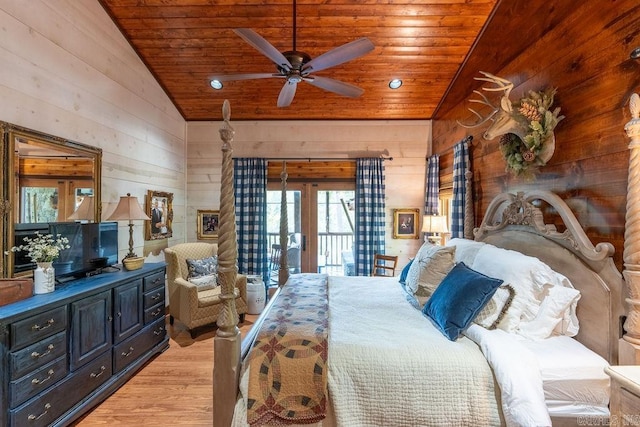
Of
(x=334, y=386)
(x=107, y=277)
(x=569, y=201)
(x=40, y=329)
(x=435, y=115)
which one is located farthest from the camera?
(x=435, y=115)

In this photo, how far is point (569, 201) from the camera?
6.63 feet

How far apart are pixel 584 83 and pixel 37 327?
3.75m

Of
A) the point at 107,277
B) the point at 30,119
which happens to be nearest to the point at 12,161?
the point at 30,119

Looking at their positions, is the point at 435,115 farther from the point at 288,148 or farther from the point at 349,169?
the point at 288,148

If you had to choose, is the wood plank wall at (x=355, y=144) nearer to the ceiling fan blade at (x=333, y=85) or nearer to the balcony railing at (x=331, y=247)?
the balcony railing at (x=331, y=247)

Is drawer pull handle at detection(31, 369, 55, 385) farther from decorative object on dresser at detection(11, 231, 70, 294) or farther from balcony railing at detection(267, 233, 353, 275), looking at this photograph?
balcony railing at detection(267, 233, 353, 275)

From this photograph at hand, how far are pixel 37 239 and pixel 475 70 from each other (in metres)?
4.42

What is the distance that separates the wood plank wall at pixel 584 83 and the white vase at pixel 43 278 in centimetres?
363

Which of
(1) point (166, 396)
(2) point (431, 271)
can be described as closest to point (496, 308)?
(2) point (431, 271)

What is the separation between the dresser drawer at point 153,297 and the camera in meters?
2.93

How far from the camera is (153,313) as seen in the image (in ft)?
9.98

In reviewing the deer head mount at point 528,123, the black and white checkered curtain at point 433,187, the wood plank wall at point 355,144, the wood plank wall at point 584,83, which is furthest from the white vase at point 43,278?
the black and white checkered curtain at point 433,187

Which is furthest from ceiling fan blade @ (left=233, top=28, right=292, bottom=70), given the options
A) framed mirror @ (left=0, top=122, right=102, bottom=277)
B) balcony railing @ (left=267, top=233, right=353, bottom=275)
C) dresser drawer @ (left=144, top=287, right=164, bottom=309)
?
balcony railing @ (left=267, top=233, right=353, bottom=275)

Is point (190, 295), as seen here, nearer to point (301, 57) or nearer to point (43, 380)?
point (43, 380)
